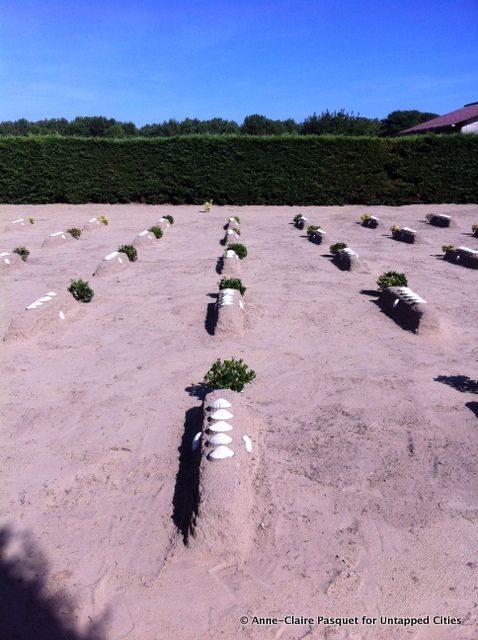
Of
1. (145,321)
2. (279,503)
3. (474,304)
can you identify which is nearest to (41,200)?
(145,321)

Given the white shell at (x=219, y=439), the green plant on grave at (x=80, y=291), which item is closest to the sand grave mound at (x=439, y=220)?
the green plant on grave at (x=80, y=291)

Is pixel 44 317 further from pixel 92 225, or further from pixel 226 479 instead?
pixel 92 225

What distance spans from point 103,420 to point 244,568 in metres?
2.60

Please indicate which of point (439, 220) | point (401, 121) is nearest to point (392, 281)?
point (439, 220)

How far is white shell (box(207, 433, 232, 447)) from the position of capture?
4.29 meters

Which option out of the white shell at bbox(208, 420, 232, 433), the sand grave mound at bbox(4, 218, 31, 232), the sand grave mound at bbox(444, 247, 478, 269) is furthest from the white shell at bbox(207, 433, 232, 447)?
the sand grave mound at bbox(4, 218, 31, 232)

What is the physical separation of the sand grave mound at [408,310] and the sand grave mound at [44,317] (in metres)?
5.74

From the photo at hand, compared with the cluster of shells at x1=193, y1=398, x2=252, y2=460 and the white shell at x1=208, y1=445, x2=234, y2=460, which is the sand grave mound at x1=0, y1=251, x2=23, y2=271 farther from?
the white shell at x1=208, y1=445, x2=234, y2=460

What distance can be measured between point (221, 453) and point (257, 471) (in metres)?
0.51

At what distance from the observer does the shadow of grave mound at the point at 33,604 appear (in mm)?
2971

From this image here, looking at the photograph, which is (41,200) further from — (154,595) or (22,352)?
(154,595)

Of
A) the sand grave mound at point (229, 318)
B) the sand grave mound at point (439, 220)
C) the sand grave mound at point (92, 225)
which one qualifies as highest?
the sand grave mound at point (229, 318)

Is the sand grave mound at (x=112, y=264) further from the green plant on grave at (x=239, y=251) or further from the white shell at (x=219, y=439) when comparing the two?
the white shell at (x=219, y=439)

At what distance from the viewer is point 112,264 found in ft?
38.8
